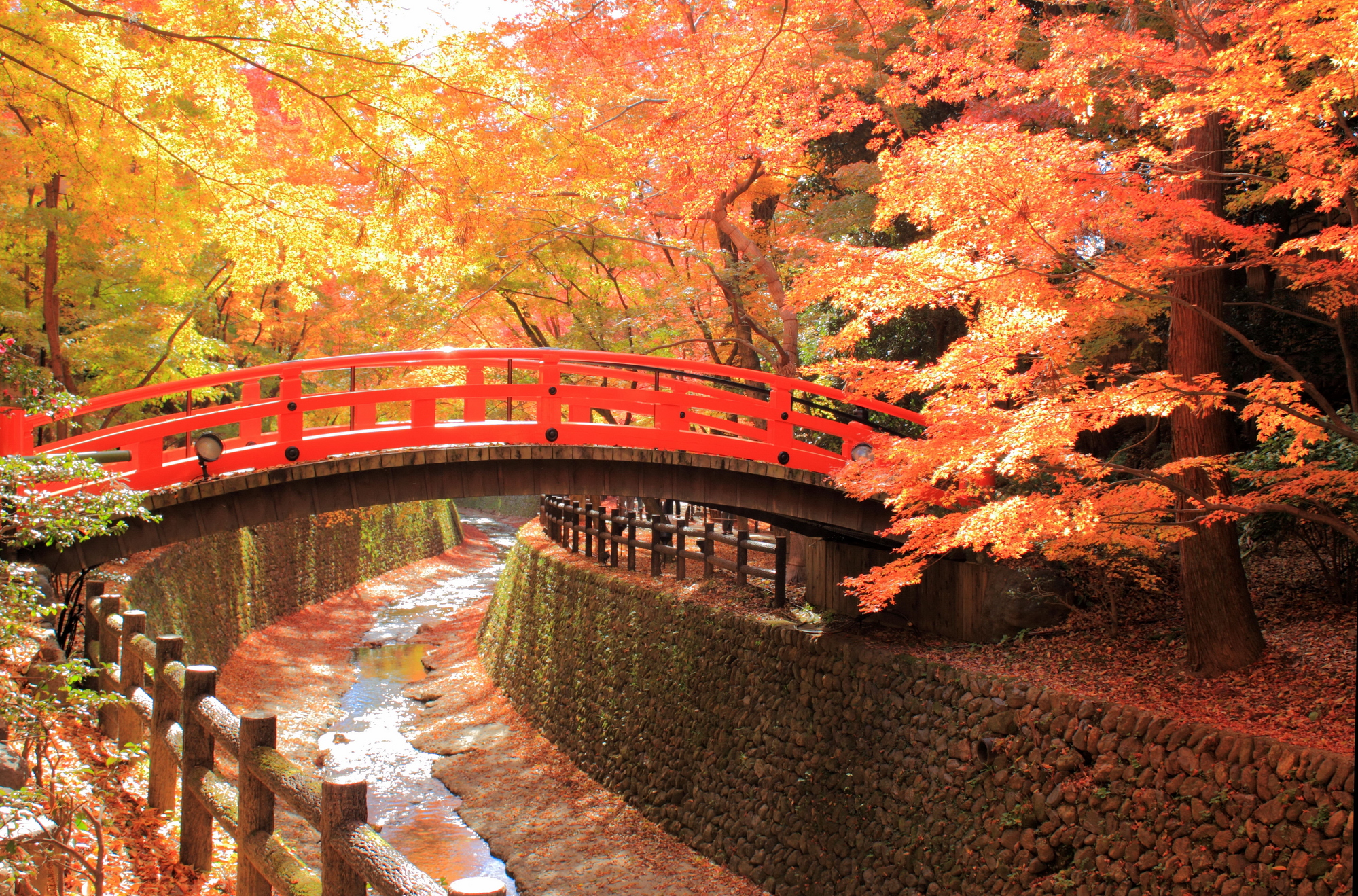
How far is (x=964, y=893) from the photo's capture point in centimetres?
691

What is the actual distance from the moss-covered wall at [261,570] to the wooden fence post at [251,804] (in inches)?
323

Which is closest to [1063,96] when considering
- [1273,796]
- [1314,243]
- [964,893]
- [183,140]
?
[1314,243]

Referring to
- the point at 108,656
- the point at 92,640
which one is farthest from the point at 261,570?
the point at 108,656

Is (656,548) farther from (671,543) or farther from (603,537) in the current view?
(603,537)

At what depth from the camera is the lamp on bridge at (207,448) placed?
679 cm

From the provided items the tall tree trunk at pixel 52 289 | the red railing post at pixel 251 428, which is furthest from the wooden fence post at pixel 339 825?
the tall tree trunk at pixel 52 289

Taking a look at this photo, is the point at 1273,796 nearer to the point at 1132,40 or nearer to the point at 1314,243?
the point at 1314,243

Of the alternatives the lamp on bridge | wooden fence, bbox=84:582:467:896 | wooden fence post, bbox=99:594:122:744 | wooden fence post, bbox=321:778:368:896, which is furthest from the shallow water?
the lamp on bridge

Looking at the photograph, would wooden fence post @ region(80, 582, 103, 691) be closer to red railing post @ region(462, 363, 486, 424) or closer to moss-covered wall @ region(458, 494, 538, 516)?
red railing post @ region(462, 363, 486, 424)

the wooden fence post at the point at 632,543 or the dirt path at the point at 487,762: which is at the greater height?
the wooden fence post at the point at 632,543

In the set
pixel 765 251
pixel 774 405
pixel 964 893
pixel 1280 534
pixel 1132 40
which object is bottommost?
pixel 964 893

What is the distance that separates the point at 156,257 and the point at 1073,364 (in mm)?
10996

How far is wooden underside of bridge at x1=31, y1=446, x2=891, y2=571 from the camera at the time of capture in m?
7.01

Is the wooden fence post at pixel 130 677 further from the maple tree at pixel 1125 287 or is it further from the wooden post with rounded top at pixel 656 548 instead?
the wooden post with rounded top at pixel 656 548
